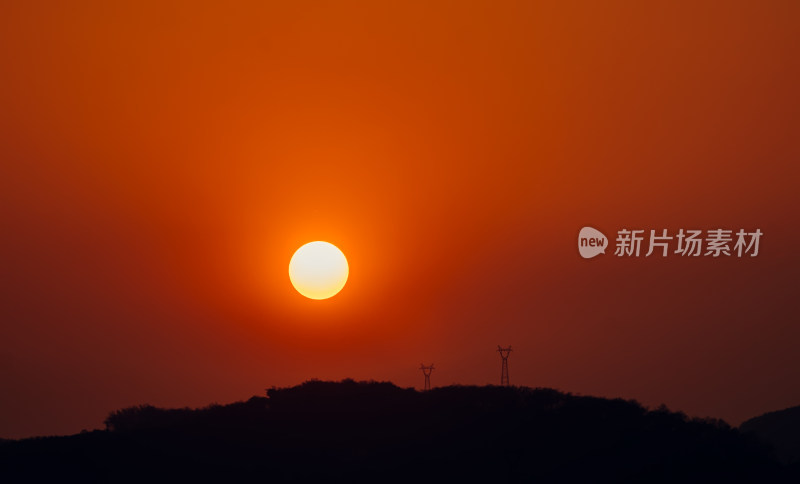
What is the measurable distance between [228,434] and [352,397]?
8.14 meters

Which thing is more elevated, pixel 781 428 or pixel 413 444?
pixel 781 428

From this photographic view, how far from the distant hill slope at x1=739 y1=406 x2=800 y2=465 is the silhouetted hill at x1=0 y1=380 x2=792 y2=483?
38035mm

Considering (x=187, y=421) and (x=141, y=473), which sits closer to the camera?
(x=141, y=473)

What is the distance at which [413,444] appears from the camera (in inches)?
2312

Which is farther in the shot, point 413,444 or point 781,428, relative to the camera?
point 781,428

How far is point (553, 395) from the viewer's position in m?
63.3

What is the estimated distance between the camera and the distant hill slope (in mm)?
97375

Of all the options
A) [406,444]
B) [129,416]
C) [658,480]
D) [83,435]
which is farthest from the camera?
[129,416]

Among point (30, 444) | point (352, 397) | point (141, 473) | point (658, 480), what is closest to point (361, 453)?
point (352, 397)

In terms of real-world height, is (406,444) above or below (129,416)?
below

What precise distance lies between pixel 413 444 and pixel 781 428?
→ 60031 millimetres

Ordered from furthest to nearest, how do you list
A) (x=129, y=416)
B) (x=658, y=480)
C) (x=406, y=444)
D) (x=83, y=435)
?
(x=129, y=416)
(x=83, y=435)
(x=406, y=444)
(x=658, y=480)

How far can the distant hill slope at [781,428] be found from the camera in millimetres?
97375

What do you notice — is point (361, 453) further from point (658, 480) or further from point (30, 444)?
point (30, 444)
